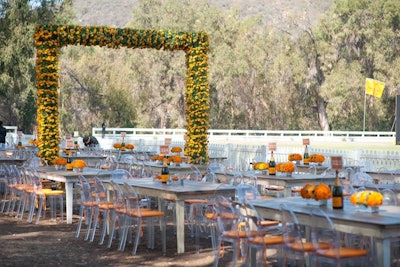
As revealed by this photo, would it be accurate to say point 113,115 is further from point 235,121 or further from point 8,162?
point 8,162

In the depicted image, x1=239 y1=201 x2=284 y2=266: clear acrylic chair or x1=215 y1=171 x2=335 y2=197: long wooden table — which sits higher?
x1=215 y1=171 x2=335 y2=197: long wooden table

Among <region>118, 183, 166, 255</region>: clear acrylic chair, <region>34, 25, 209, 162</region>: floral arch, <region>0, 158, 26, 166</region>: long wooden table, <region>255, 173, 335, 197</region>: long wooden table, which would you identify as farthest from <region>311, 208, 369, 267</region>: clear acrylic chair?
<region>0, 158, 26, 166</region>: long wooden table

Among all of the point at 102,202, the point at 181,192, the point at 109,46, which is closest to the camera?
the point at 181,192

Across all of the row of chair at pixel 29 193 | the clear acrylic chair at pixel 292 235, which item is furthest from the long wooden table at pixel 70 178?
the clear acrylic chair at pixel 292 235

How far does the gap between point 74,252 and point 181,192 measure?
1687 mm

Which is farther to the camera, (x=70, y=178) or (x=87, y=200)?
(x=70, y=178)

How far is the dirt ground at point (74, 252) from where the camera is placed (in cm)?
894

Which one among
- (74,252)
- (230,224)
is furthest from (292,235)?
(74,252)

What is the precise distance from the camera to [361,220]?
6.50 meters

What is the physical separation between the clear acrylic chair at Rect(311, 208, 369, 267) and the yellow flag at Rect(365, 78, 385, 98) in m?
39.0

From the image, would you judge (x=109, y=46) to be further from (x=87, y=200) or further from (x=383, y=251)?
(x=383, y=251)

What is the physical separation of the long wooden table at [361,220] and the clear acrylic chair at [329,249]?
0.08 m

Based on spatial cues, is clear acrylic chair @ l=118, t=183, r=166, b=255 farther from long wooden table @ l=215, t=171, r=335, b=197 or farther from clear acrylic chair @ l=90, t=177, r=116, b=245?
long wooden table @ l=215, t=171, r=335, b=197

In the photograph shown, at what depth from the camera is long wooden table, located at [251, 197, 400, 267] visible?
6277 mm
